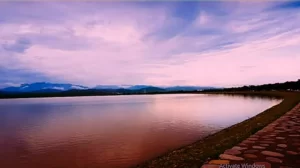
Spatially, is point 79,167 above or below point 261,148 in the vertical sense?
below

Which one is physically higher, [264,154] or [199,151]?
[264,154]

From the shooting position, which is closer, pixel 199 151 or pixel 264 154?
pixel 264 154

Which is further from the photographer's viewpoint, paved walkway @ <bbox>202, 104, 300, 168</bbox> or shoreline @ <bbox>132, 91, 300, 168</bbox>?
shoreline @ <bbox>132, 91, 300, 168</bbox>

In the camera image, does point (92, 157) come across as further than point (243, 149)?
Yes

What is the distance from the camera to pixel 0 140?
65.3 feet

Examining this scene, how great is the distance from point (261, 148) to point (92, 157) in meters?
8.91

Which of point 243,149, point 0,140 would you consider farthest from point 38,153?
point 243,149

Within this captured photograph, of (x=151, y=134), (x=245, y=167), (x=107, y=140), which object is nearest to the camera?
(x=245, y=167)

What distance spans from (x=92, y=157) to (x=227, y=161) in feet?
29.0

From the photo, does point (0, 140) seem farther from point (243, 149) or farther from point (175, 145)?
point (243, 149)

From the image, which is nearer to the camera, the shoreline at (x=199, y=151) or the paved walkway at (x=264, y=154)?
the paved walkway at (x=264, y=154)

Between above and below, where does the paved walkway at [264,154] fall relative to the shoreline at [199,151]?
above

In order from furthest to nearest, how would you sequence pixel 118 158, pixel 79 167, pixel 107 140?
pixel 107 140 → pixel 118 158 → pixel 79 167

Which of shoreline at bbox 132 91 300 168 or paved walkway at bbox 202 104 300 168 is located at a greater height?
paved walkway at bbox 202 104 300 168
